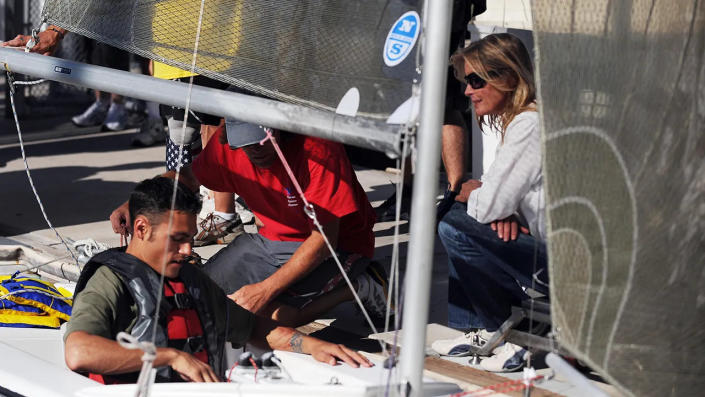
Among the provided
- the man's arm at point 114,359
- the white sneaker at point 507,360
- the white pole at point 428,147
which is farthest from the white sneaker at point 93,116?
the white pole at point 428,147

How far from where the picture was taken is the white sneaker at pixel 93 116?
9508mm

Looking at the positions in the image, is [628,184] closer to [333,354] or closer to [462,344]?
[333,354]

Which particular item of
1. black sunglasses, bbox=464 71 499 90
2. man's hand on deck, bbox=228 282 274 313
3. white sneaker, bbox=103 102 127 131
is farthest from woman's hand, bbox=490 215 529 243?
white sneaker, bbox=103 102 127 131

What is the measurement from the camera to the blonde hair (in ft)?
12.0

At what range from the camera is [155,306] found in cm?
313

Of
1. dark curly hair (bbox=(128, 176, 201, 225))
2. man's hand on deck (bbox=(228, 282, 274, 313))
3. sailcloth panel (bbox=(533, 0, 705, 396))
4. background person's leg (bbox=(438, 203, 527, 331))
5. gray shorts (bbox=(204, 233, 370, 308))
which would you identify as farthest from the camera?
gray shorts (bbox=(204, 233, 370, 308))

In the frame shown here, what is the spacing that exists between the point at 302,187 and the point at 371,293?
1.57ft

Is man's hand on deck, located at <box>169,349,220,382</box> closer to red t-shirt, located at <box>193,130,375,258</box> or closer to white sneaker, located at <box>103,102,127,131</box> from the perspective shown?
red t-shirt, located at <box>193,130,375,258</box>

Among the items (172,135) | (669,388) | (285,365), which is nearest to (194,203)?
(285,365)

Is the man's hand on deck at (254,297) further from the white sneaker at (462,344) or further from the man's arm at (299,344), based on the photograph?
the white sneaker at (462,344)

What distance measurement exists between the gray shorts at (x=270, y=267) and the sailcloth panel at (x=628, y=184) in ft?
4.42

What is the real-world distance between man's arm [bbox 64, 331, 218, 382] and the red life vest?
0.14 m

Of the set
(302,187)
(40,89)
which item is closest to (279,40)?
(302,187)

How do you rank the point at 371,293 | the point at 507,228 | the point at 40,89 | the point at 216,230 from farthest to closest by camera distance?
1. the point at 40,89
2. the point at 216,230
3. the point at 371,293
4. the point at 507,228
